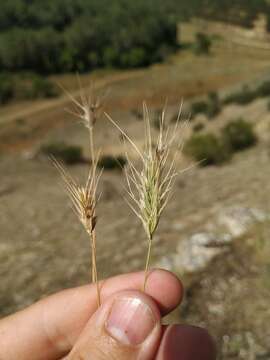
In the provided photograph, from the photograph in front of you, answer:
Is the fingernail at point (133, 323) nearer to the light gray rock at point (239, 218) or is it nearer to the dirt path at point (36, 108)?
the light gray rock at point (239, 218)

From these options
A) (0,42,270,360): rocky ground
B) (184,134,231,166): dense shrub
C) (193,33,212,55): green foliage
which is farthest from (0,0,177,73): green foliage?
(0,42,270,360): rocky ground

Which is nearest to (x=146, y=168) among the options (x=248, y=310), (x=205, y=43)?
(x=248, y=310)

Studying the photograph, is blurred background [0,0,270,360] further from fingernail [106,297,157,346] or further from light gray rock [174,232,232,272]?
fingernail [106,297,157,346]

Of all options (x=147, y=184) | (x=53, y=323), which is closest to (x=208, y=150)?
(x=53, y=323)

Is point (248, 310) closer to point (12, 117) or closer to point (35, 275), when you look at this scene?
point (35, 275)

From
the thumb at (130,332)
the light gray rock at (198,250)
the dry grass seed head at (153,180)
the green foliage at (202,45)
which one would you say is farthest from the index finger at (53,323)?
the green foliage at (202,45)

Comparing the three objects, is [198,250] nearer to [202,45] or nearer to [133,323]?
[133,323]
